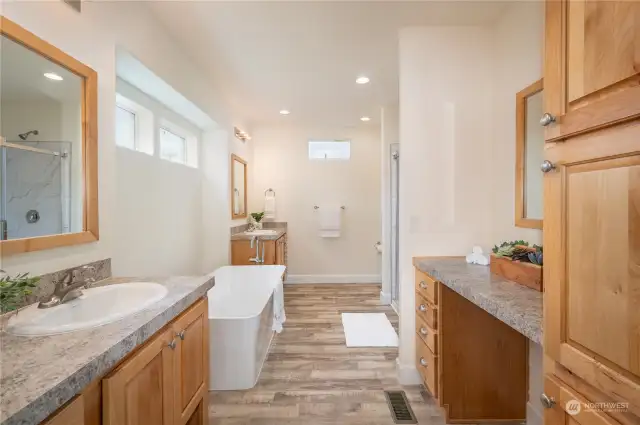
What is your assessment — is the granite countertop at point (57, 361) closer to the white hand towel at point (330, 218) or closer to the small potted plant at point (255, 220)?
the small potted plant at point (255, 220)

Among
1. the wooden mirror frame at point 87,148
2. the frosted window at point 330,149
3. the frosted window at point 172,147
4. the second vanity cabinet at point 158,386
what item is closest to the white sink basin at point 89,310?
the second vanity cabinet at point 158,386

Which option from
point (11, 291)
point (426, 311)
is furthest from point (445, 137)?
point (11, 291)

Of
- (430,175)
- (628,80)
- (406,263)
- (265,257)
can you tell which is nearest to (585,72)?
(628,80)

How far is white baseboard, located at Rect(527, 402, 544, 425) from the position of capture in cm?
162

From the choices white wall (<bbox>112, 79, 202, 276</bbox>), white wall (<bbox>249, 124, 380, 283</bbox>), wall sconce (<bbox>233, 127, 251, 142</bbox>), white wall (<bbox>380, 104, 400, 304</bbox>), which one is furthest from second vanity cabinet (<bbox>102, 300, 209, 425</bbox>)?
white wall (<bbox>249, 124, 380, 283</bbox>)

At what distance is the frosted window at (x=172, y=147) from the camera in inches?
115

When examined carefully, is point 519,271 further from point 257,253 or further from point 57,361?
point 257,253

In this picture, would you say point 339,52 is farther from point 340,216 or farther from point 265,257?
point 340,216

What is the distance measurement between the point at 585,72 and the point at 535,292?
0.98m

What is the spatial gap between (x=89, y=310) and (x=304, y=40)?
217 centimetres

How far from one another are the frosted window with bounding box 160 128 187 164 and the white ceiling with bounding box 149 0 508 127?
728mm

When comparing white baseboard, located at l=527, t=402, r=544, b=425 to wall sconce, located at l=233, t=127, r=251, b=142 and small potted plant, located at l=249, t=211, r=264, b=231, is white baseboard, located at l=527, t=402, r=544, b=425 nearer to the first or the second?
small potted plant, located at l=249, t=211, r=264, b=231

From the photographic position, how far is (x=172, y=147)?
10.2 feet

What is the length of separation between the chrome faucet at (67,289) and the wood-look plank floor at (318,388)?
43.9 inches
